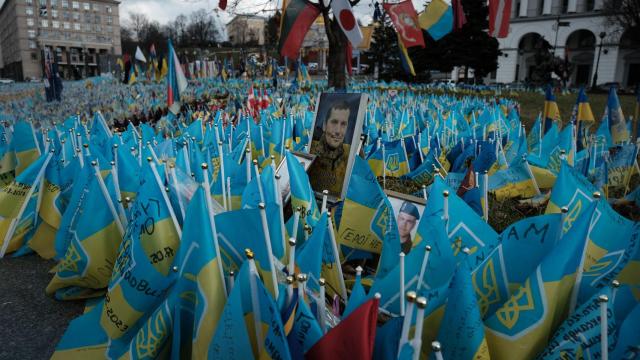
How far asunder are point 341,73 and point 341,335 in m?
13.2

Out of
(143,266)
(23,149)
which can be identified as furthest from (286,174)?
(23,149)

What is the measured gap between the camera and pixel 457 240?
2152mm

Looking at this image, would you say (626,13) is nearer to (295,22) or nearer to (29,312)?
(295,22)

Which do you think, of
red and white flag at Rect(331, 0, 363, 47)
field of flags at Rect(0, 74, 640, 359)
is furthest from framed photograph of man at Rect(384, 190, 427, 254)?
red and white flag at Rect(331, 0, 363, 47)

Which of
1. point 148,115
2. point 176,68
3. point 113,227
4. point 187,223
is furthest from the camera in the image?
point 148,115

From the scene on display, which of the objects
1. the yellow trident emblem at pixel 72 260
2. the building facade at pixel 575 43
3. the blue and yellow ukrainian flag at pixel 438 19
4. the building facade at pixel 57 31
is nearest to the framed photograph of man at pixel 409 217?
the yellow trident emblem at pixel 72 260

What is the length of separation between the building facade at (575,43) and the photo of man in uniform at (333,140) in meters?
49.0

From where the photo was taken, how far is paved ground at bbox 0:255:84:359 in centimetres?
239

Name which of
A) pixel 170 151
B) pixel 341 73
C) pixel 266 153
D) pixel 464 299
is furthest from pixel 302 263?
pixel 341 73

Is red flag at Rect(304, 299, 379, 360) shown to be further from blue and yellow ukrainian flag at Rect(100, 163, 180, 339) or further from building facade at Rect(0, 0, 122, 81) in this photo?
building facade at Rect(0, 0, 122, 81)

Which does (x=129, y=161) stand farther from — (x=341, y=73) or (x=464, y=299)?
(x=341, y=73)

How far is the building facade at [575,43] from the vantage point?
47.9 meters

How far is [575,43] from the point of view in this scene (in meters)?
52.8

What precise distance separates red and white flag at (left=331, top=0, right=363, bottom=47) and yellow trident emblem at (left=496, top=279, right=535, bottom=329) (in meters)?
4.71
